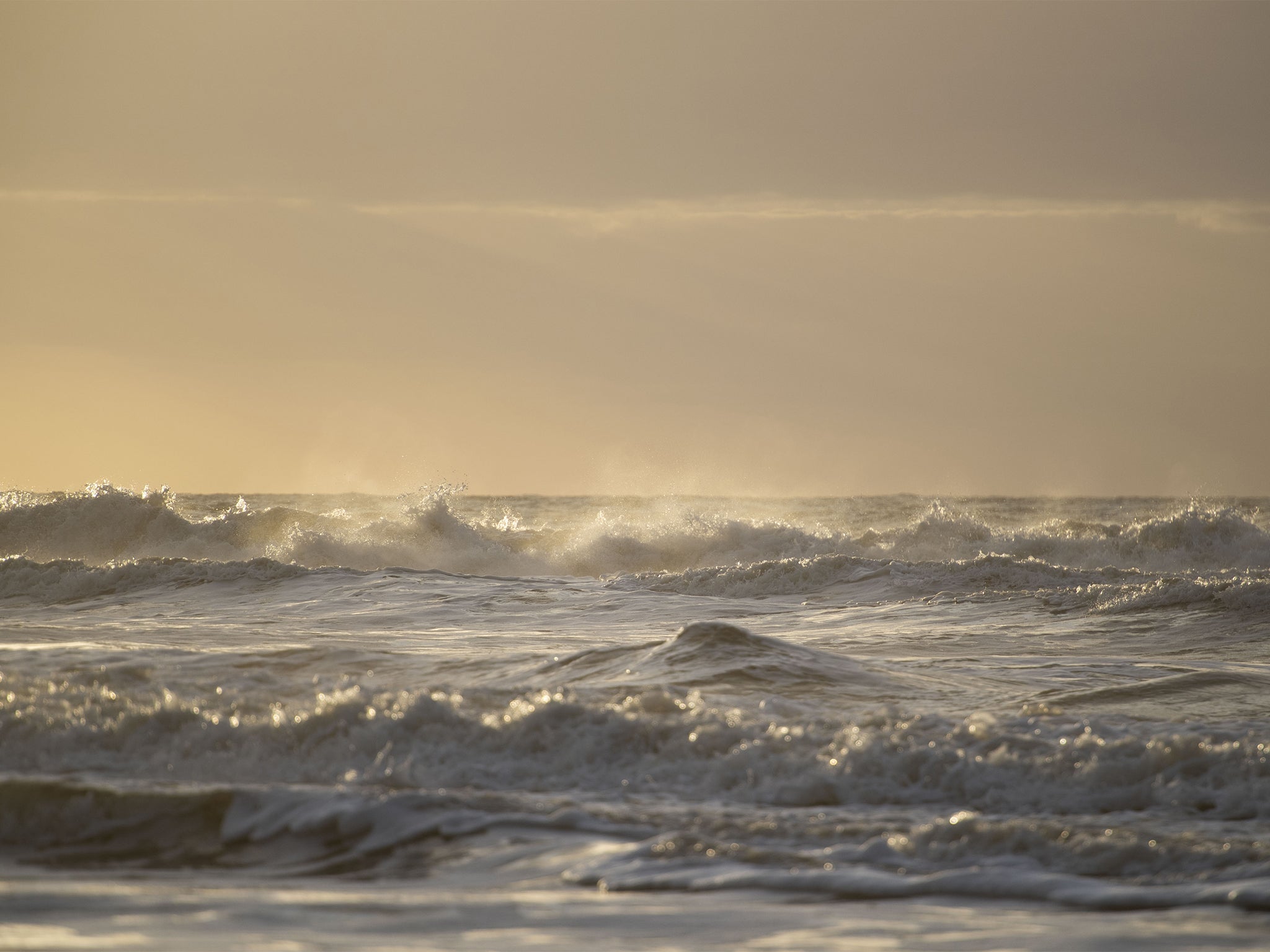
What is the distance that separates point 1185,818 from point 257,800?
3.71 m

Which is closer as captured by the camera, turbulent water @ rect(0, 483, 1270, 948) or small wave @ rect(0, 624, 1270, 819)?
turbulent water @ rect(0, 483, 1270, 948)

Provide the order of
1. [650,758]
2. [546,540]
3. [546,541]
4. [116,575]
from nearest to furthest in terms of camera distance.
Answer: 1. [650,758]
2. [116,575]
3. [546,541]
4. [546,540]

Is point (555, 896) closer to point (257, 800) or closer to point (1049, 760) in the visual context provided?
point (257, 800)

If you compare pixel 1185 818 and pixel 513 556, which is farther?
pixel 513 556

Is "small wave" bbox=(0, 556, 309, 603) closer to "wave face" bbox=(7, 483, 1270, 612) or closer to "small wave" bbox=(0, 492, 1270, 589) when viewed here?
"wave face" bbox=(7, 483, 1270, 612)

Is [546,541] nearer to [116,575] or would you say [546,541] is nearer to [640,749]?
[116,575]

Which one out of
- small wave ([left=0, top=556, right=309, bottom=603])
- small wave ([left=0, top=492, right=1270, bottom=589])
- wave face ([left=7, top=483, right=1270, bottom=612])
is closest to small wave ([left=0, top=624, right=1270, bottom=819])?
small wave ([left=0, top=556, right=309, bottom=603])

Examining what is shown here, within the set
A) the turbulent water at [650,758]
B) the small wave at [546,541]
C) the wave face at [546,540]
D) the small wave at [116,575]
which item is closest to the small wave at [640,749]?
the turbulent water at [650,758]

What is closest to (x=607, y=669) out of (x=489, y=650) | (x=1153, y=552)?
(x=489, y=650)

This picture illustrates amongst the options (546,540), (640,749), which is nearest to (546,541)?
(546,540)

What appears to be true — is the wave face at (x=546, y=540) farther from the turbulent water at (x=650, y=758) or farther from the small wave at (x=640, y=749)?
the small wave at (x=640, y=749)

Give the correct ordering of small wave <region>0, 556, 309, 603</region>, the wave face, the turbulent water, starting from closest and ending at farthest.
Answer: the turbulent water → small wave <region>0, 556, 309, 603</region> → the wave face

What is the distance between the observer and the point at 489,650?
9086 mm

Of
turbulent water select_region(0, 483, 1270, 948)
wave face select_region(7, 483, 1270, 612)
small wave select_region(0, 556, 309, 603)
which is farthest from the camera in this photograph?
wave face select_region(7, 483, 1270, 612)
